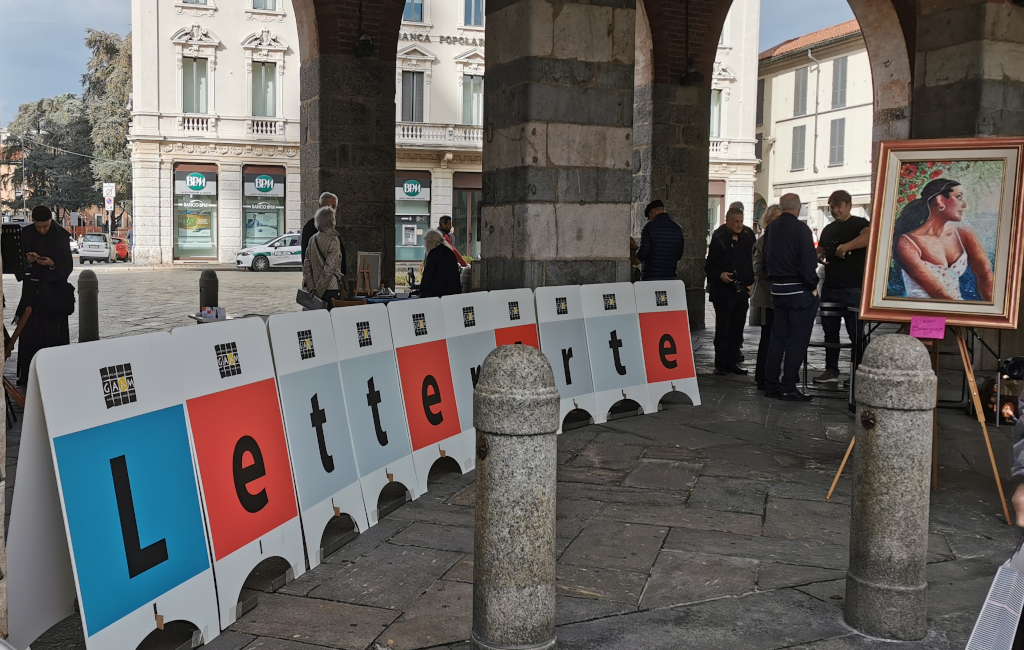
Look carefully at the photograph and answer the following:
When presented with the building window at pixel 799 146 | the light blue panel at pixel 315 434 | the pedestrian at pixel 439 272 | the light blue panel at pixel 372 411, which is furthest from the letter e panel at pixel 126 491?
the building window at pixel 799 146

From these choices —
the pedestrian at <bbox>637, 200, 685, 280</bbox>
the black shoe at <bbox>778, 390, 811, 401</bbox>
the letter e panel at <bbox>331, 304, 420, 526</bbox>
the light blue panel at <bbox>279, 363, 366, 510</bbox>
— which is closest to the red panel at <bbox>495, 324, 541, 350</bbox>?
the letter e panel at <bbox>331, 304, 420, 526</bbox>

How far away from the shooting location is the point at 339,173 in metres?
10.0

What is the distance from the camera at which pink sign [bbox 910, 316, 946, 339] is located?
4609 mm

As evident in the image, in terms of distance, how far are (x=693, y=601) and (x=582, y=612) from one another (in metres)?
0.41

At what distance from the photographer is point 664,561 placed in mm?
3756

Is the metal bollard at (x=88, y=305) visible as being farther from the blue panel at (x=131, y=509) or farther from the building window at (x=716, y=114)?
the building window at (x=716, y=114)

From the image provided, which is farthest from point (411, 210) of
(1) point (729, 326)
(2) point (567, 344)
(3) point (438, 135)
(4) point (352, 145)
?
(2) point (567, 344)

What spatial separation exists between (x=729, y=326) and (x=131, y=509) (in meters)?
6.73

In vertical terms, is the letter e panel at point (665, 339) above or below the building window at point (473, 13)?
below

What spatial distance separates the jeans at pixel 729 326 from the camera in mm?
8523

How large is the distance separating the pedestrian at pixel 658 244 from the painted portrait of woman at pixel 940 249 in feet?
12.4

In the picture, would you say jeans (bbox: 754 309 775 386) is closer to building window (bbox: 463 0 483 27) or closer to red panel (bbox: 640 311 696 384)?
red panel (bbox: 640 311 696 384)

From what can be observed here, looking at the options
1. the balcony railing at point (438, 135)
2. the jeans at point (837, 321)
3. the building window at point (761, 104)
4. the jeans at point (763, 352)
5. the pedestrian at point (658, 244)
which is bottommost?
the jeans at point (763, 352)

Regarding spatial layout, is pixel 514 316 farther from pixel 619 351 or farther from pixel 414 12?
pixel 414 12
